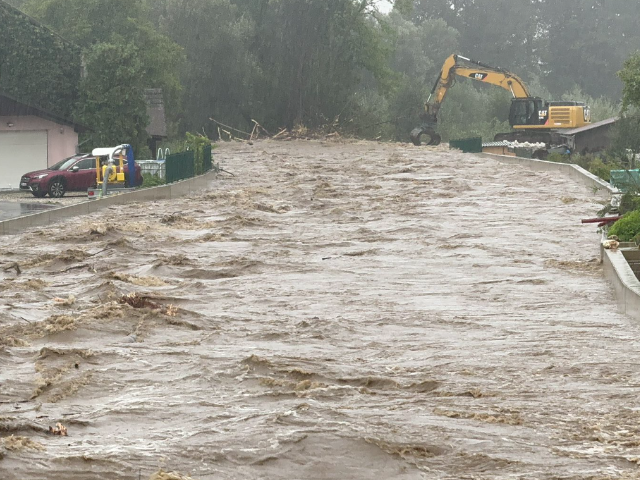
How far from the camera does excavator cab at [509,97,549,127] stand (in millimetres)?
62312

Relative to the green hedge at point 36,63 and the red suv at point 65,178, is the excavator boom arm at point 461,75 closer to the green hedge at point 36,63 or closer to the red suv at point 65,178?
the green hedge at point 36,63

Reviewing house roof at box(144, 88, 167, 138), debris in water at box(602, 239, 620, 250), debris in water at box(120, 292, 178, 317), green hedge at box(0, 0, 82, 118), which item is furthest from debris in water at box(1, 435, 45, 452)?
house roof at box(144, 88, 167, 138)

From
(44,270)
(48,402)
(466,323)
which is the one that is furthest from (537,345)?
(44,270)

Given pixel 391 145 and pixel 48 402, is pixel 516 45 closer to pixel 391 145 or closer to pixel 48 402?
pixel 391 145

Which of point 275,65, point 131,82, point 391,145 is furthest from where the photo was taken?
point 275,65

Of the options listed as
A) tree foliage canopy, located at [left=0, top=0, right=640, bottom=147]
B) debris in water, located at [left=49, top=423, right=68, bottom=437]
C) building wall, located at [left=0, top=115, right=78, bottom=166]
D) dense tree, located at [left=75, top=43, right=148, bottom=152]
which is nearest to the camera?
debris in water, located at [left=49, top=423, right=68, bottom=437]

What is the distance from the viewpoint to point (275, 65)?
7456 centimetres

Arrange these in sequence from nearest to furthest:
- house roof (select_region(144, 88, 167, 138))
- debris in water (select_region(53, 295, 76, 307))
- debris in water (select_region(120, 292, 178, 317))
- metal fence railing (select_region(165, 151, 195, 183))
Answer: debris in water (select_region(120, 292, 178, 317)), debris in water (select_region(53, 295, 76, 307)), metal fence railing (select_region(165, 151, 195, 183)), house roof (select_region(144, 88, 167, 138))

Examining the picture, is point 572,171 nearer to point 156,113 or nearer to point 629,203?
point 629,203

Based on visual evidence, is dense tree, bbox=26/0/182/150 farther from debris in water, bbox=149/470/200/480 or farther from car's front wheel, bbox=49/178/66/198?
debris in water, bbox=149/470/200/480

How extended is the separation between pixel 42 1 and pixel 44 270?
50441mm

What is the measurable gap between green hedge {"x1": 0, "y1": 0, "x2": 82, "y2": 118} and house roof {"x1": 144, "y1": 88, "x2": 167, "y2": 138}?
3.79m

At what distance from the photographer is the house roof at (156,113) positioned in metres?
56.8

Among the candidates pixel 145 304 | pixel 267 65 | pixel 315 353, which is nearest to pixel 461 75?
pixel 267 65
